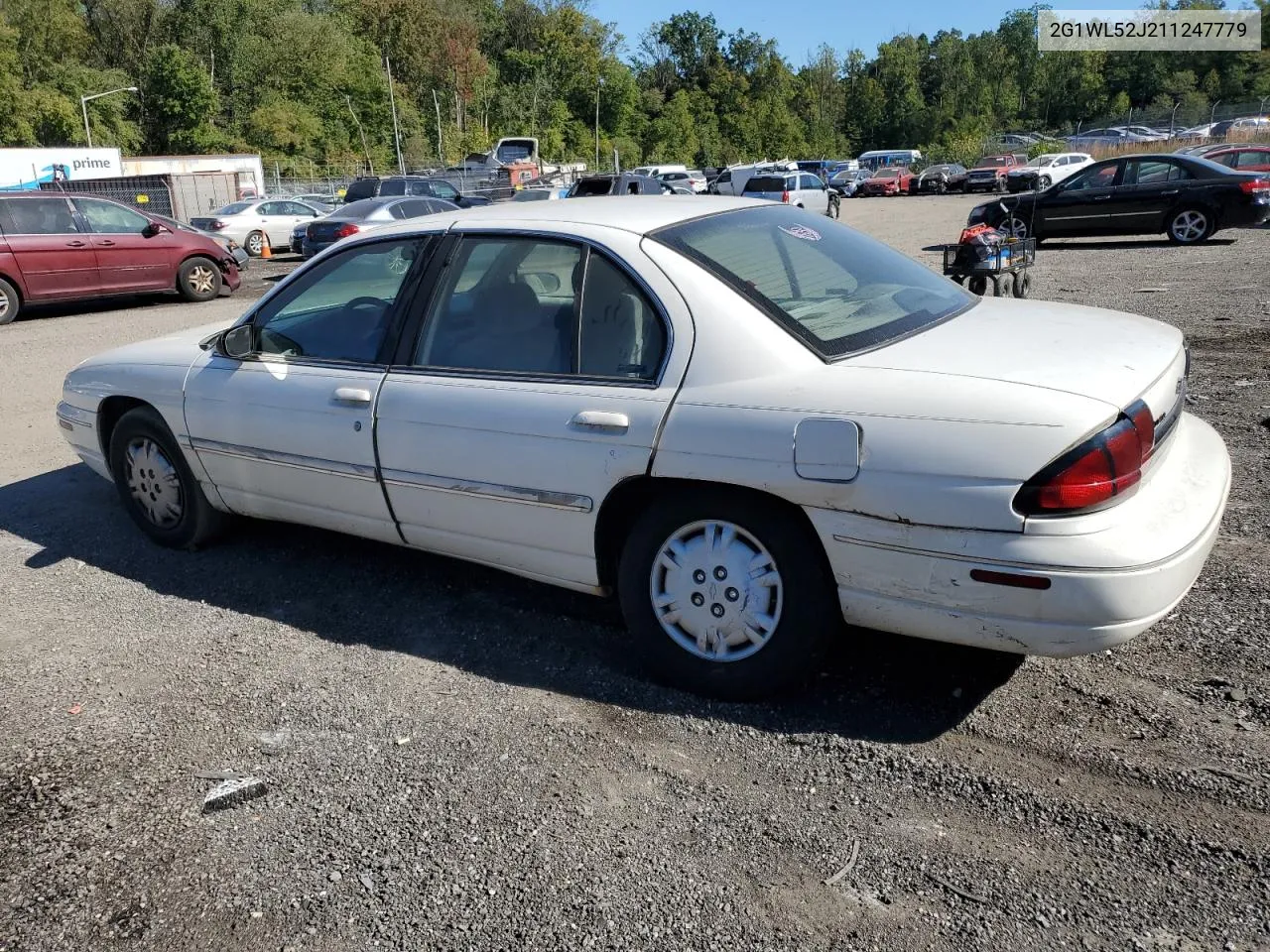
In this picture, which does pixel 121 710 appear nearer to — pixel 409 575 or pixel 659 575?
pixel 409 575

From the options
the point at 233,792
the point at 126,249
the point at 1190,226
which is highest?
the point at 126,249

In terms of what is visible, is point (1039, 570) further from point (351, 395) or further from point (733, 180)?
point (733, 180)

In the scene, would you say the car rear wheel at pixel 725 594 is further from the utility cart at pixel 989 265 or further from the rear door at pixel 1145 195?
the rear door at pixel 1145 195

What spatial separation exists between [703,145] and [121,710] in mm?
87721

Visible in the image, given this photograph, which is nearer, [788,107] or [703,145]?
[703,145]

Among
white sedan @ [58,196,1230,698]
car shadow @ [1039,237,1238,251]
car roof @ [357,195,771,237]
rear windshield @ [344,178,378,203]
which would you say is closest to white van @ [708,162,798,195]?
rear windshield @ [344,178,378,203]

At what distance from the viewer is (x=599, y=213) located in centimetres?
388

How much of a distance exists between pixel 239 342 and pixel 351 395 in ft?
2.45

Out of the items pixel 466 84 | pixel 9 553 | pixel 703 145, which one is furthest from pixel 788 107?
pixel 9 553

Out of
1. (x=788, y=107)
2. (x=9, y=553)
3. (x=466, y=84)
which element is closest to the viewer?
(x=9, y=553)

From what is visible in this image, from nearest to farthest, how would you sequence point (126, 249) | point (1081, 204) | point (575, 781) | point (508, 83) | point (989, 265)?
point (575, 781) → point (989, 265) → point (126, 249) → point (1081, 204) → point (508, 83)

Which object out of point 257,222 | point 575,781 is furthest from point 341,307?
point 257,222

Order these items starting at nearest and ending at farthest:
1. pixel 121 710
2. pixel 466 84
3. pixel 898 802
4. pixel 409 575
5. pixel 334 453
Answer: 1. pixel 898 802
2. pixel 121 710
3. pixel 334 453
4. pixel 409 575
5. pixel 466 84

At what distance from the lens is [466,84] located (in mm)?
83625
